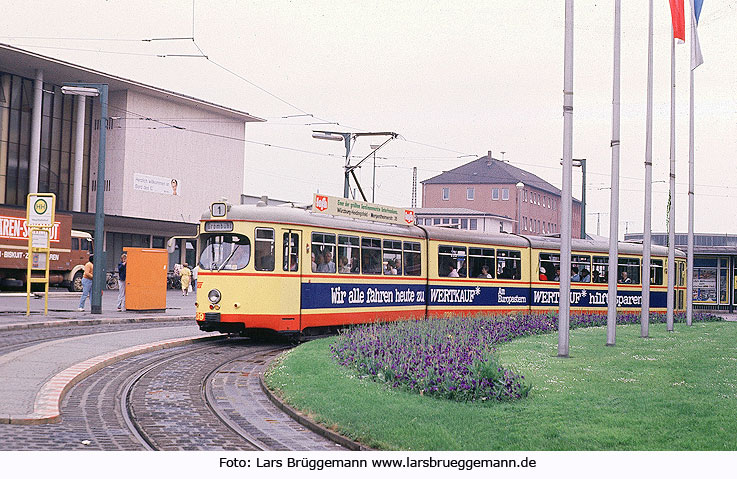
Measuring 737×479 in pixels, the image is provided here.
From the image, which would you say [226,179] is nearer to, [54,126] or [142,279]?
[54,126]

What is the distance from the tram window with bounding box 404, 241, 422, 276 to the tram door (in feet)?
15.2

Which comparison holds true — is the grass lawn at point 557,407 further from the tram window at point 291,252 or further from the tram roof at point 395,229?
the tram roof at point 395,229

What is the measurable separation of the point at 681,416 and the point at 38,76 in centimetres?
4937

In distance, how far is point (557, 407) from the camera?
30.9 ft

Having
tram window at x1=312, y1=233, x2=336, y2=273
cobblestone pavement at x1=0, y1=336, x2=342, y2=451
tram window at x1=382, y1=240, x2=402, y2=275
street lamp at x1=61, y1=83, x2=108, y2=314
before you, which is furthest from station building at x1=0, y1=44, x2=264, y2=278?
cobblestone pavement at x1=0, y1=336, x2=342, y2=451

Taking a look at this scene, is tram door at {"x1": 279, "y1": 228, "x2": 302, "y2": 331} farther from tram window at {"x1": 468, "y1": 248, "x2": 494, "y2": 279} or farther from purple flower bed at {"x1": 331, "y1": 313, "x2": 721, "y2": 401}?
tram window at {"x1": 468, "y1": 248, "x2": 494, "y2": 279}

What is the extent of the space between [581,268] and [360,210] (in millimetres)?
10511

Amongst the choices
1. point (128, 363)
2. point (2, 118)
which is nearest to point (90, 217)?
point (2, 118)

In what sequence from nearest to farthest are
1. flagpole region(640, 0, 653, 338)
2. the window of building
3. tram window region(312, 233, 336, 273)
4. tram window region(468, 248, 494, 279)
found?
tram window region(312, 233, 336, 273) < flagpole region(640, 0, 653, 338) < tram window region(468, 248, 494, 279) < the window of building

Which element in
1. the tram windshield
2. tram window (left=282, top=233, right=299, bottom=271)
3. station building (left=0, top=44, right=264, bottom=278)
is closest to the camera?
the tram windshield

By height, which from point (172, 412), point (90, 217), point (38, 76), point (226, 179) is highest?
point (38, 76)

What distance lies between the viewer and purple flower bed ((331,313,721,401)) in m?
10.1

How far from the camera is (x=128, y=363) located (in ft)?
48.6

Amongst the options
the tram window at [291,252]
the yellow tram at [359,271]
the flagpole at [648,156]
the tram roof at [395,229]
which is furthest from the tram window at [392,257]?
the flagpole at [648,156]
